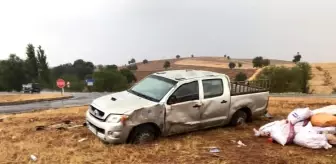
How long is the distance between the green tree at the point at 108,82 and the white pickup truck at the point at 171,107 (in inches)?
2799

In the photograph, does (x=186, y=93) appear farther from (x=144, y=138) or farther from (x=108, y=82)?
(x=108, y=82)

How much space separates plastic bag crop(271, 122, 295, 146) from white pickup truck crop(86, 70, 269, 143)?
142cm

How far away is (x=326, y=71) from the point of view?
245ft

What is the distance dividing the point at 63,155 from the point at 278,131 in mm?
4846

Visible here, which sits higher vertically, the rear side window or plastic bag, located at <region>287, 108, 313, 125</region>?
the rear side window

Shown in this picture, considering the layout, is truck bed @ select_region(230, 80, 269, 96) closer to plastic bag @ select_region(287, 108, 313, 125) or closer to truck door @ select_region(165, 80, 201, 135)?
truck door @ select_region(165, 80, 201, 135)

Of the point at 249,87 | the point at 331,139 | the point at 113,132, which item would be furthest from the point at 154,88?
the point at 331,139

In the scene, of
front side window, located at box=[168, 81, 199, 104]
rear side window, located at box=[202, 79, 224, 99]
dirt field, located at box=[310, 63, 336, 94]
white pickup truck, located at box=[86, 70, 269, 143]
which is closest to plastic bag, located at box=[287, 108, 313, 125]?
white pickup truck, located at box=[86, 70, 269, 143]

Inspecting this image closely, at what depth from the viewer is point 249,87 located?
9.92m

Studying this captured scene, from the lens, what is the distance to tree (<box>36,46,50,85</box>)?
83.8 meters

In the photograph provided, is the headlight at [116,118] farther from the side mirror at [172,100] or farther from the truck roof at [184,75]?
the truck roof at [184,75]

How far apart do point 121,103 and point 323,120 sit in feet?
Answer: 15.1

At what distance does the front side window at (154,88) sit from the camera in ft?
26.1

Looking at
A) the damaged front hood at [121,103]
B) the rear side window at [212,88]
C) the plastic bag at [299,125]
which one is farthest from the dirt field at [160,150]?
the rear side window at [212,88]
